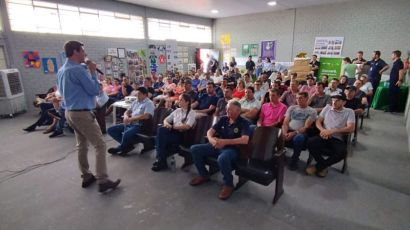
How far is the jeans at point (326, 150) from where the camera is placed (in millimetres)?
2936

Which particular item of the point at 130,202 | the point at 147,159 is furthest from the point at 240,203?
the point at 147,159

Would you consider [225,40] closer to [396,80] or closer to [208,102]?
[396,80]

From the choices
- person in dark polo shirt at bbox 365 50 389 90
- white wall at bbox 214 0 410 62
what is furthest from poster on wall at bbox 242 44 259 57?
person in dark polo shirt at bbox 365 50 389 90

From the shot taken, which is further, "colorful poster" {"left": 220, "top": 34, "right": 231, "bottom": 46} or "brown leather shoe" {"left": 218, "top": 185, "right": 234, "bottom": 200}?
"colorful poster" {"left": 220, "top": 34, "right": 231, "bottom": 46}

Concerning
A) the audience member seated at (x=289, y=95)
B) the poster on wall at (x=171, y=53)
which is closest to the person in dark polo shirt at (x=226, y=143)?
the audience member seated at (x=289, y=95)

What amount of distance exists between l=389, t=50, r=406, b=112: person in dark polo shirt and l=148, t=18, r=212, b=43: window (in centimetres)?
859

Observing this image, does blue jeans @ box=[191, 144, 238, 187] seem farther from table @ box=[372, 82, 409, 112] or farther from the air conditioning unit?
table @ box=[372, 82, 409, 112]

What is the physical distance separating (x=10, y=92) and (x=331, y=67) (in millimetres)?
10241

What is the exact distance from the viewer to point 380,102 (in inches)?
263

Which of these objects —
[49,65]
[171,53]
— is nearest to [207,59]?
[171,53]

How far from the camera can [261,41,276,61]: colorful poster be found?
11180mm

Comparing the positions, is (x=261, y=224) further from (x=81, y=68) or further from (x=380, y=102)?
(x=380, y=102)

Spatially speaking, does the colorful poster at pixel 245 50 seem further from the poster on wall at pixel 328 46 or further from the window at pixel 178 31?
the poster on wall at pixel 328 46

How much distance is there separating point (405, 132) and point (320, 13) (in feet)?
22.1
